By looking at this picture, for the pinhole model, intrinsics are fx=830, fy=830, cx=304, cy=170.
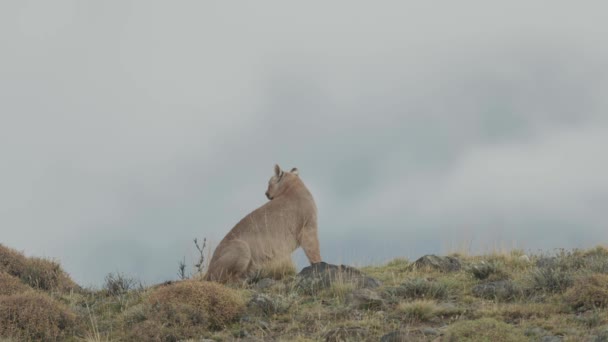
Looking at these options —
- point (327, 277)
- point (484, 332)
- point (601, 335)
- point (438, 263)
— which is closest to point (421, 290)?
point (327, 277)

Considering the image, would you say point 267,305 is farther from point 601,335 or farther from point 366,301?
point 601,335

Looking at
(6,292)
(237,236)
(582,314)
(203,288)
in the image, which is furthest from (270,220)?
(582,314)

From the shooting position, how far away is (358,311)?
41.0 feet

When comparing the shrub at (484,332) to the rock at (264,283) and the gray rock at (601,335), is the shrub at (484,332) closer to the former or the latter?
the gray rock at (601,335)

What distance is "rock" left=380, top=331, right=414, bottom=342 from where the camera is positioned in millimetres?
10625

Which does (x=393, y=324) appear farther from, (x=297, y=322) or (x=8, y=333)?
(x=8, y=333)

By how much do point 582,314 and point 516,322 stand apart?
3.58ft

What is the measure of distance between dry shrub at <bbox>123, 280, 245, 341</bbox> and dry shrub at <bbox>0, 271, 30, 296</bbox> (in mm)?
2985

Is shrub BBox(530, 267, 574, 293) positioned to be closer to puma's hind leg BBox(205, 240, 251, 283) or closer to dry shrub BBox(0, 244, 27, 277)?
puma's hind leg BBox(205, 240, 251, 283)

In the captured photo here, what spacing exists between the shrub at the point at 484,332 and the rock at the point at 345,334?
1148 mm

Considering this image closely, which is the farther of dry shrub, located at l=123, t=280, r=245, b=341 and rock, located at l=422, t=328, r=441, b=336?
dry shrub, located at l=123, t=280, r=245, b=341

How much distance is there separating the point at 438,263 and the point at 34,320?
7460 mm

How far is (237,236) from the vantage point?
1577cm

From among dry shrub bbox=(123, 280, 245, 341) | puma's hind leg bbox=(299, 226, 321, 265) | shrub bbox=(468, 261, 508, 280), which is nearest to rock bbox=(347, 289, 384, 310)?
dry shrub bbox=(123, 280, 245, 341)
